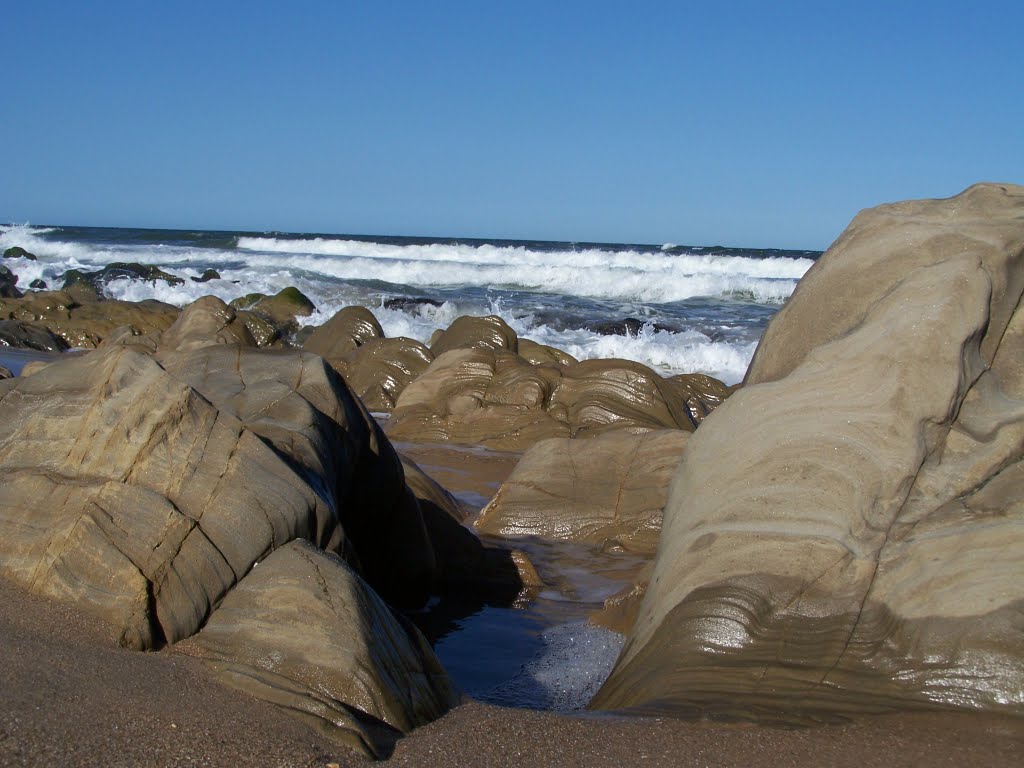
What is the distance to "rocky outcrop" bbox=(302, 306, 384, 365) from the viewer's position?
15.9m

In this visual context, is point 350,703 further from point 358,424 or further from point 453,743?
point 358,424

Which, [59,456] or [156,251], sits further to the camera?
[156,251]

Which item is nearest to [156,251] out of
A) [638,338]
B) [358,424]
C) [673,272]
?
[673,272]

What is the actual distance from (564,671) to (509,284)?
3451cm

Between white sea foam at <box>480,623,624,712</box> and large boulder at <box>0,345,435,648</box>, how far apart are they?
873 millimetres

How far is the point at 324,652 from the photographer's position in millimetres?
3322

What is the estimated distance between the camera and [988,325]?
13.3 ft

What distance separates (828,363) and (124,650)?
2619 mm

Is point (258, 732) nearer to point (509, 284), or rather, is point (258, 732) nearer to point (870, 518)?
point (870, 518)

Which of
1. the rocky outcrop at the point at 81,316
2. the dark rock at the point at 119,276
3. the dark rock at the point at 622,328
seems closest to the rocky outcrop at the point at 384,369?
the rocky outcrop at the point at 81,316

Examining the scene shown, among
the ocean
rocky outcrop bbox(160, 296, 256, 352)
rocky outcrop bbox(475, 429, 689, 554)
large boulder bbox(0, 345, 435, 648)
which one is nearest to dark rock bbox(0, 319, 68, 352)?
rocky outcrop bbox(160, 296, 256, 352)

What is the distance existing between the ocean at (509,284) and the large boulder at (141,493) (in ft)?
48.6

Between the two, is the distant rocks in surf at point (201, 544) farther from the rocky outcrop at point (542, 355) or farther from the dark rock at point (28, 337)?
the dark rock at point (28, 337)

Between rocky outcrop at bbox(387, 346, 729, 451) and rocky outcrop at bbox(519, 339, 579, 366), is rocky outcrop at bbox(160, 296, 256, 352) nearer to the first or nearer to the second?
rocky outcrop at bbox(387, 346, 729, 451)
